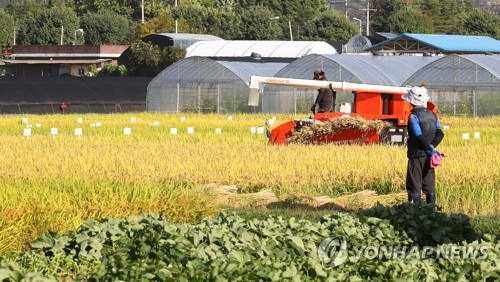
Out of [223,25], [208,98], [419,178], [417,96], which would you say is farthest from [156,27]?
[419,178]

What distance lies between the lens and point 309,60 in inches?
1788

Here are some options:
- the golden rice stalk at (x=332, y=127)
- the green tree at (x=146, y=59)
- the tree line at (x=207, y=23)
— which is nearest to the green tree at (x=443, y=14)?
the tree line at (x=207, y=23)

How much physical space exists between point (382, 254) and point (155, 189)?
4.61 metres

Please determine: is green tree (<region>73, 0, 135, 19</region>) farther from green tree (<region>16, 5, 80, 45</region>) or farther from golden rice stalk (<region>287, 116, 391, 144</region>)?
golden rice stalk (<region>287, 116, 391, 144</region>)

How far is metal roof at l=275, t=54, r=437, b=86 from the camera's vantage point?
145 ft

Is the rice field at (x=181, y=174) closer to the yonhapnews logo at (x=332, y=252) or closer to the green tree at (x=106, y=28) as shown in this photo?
the yonhapnews logo at (x=332, y=252)

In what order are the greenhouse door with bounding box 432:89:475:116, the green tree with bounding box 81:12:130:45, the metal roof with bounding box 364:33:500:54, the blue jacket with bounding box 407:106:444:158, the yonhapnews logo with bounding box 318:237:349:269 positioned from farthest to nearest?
the green tree with bounding box 81:12:130:45 → the metal roof with bounding box 364:33:500:54 → the greenhouse door with bounding box 432:89:475:116 → the blue jacket with bounding box 407:106:444:158 → the yonhapnews logo with bounding box 318:237:349:269

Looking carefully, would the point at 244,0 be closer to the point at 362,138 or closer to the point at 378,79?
the point at 378,79

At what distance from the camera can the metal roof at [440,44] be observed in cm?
6606

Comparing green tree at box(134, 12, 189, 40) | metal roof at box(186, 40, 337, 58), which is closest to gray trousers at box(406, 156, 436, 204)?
metal roof at box(186, 40, 337, 58)

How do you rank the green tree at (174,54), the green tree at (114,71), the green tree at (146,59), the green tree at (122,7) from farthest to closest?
1. the green tree at (122,7)
2. the green tree at (114,71)
3. the green tree at (146,59)
4. the green tree at (174,54)

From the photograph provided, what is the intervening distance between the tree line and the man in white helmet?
80.1 m

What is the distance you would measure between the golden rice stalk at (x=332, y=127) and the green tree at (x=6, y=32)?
87257mm

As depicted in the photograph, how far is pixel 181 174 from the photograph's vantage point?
17578 mm
